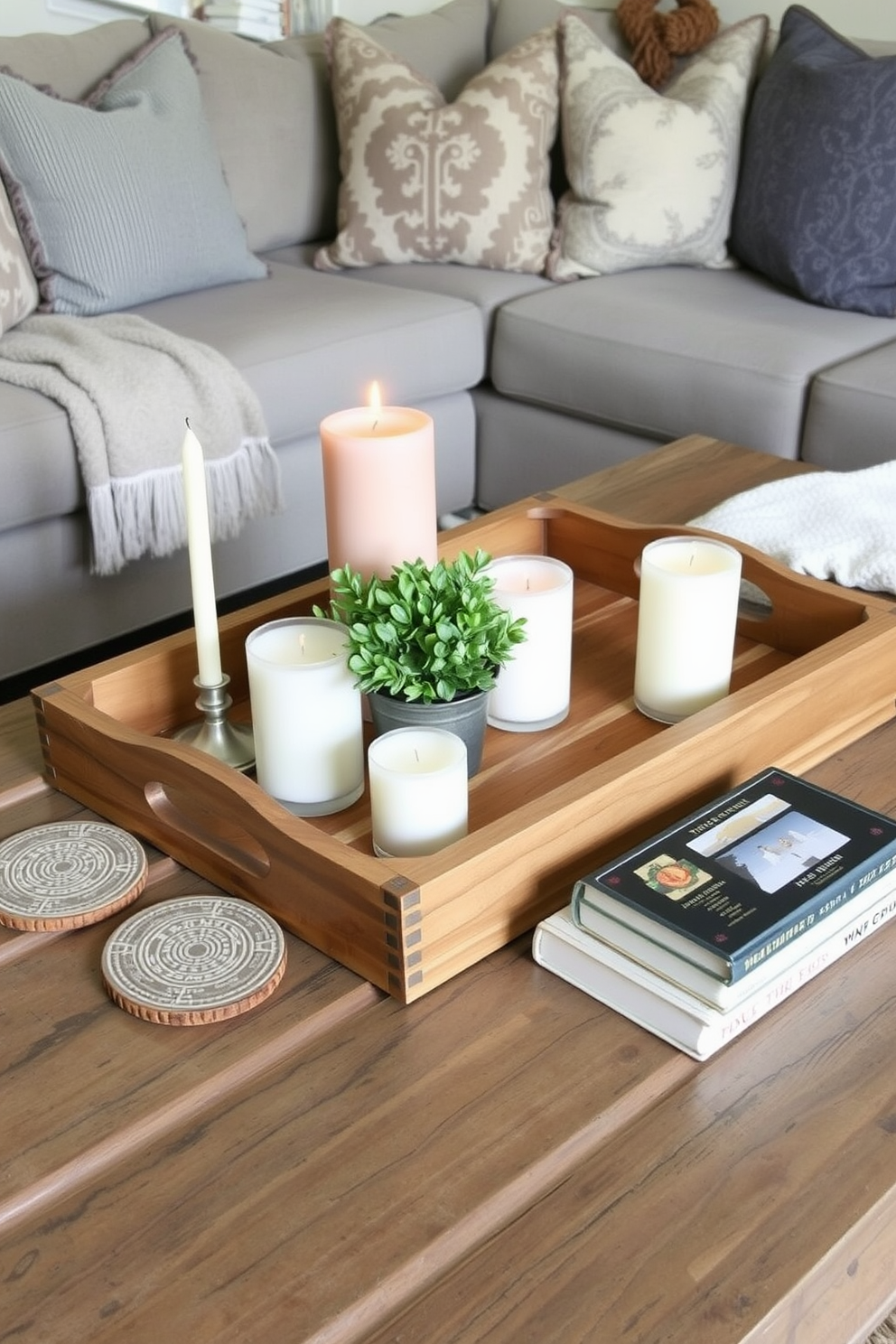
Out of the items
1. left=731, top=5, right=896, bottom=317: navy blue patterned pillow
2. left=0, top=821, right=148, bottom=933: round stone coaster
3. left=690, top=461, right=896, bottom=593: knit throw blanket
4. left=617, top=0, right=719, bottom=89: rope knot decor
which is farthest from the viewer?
left=617, top=0, right=719, bottom=89: rope knot decor

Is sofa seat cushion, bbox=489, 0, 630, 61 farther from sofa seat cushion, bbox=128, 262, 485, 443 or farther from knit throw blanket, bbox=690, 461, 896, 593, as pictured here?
knit throw blanket, bbox=690, 461, 896, 593

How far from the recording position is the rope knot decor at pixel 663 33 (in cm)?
273

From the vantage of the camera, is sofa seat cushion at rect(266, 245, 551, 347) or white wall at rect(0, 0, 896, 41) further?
white wall at rect(0, 0, 896, 41)

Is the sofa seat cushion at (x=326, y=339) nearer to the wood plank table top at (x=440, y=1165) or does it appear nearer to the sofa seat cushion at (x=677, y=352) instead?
the sofa seat cushion at (x=677, y=352)

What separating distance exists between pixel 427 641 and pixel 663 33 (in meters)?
2.25

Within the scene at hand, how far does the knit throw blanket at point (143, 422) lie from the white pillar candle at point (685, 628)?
103 cm

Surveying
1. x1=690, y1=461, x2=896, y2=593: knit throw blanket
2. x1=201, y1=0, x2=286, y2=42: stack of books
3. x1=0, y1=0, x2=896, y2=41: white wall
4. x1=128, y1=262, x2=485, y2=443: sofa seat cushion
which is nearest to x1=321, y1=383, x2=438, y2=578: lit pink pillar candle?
x1=690, y1=461, x2=896, y2=593: knit throw blanket

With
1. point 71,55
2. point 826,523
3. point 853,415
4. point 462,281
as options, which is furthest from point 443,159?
point 826,523

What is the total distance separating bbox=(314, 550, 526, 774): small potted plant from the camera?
0.94 meters

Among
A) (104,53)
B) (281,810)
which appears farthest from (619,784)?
(104,53)

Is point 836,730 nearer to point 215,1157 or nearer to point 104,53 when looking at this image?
point 215,1157

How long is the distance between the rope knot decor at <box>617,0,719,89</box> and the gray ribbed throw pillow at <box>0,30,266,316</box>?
91 cm

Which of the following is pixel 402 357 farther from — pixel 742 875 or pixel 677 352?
pixel 742 875

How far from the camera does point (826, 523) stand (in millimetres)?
1435
